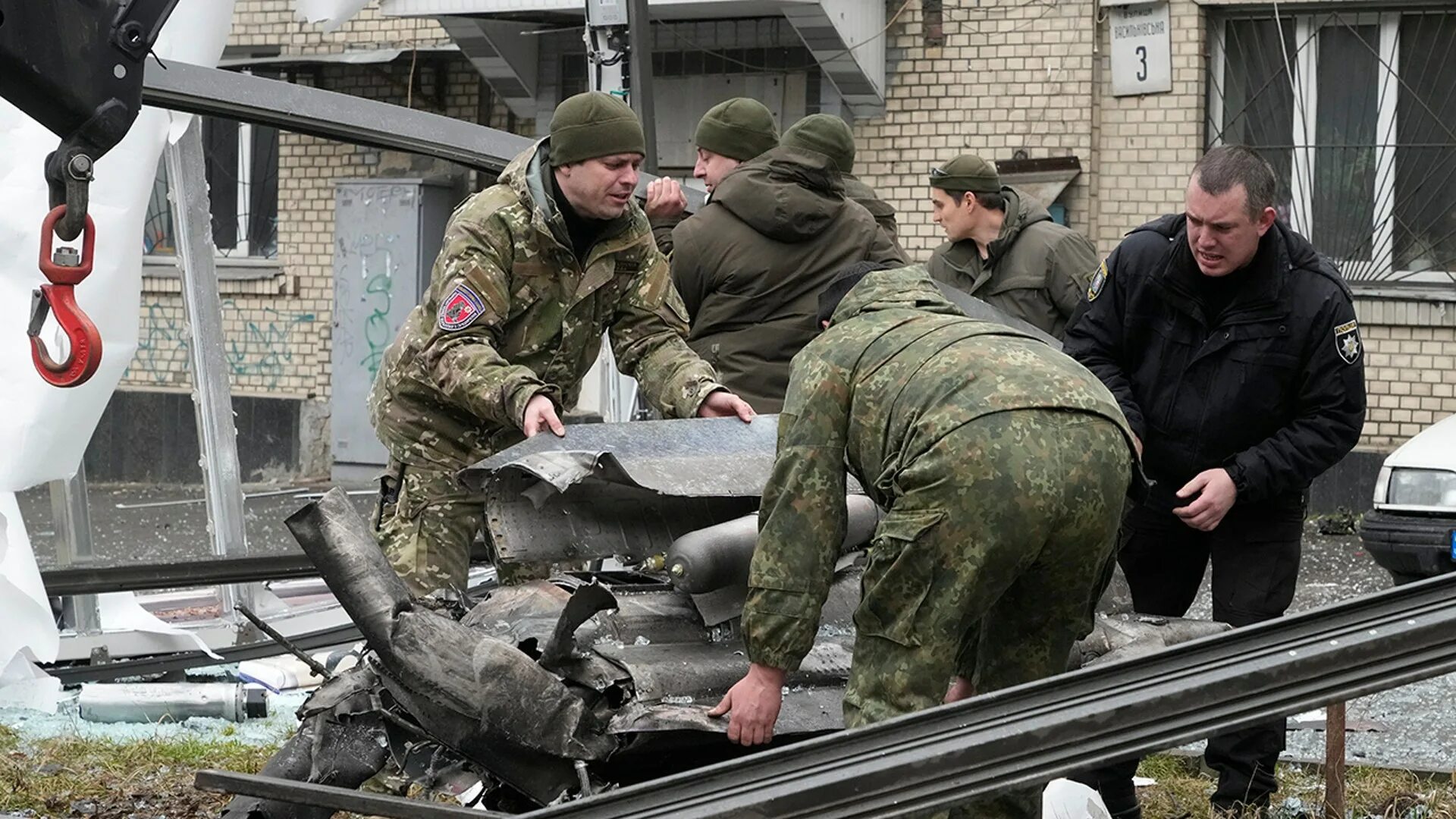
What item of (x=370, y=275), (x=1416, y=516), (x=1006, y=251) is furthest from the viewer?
(x=370, y=275)

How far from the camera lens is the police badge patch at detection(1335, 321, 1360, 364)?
4000 millimetres

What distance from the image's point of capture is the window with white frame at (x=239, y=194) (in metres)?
13.7

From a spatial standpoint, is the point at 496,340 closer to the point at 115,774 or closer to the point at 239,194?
the point at 115,774

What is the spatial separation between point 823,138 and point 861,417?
80.1 inches

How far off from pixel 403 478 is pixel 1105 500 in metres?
2.01

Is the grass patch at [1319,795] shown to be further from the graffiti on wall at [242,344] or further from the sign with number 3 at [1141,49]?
the graffiti on wall at [242,344]

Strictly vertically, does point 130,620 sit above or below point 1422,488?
below

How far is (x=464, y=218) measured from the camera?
4188 millimetres

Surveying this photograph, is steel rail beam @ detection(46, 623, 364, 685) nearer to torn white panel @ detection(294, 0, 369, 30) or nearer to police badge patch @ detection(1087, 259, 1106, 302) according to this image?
torn white panel @ detection(294, 0, 369, 30)

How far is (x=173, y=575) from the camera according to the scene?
18.6 ft

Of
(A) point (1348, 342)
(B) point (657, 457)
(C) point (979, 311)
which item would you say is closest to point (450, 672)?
(B) point (657, 457)

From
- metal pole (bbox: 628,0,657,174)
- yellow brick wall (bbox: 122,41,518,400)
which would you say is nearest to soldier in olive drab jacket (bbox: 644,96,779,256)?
metal pole (bbox: 628,0,657,174)

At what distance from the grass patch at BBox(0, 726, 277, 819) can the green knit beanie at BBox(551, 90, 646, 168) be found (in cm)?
205

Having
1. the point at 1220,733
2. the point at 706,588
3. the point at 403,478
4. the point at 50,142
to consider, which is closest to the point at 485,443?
the point at 403,478
